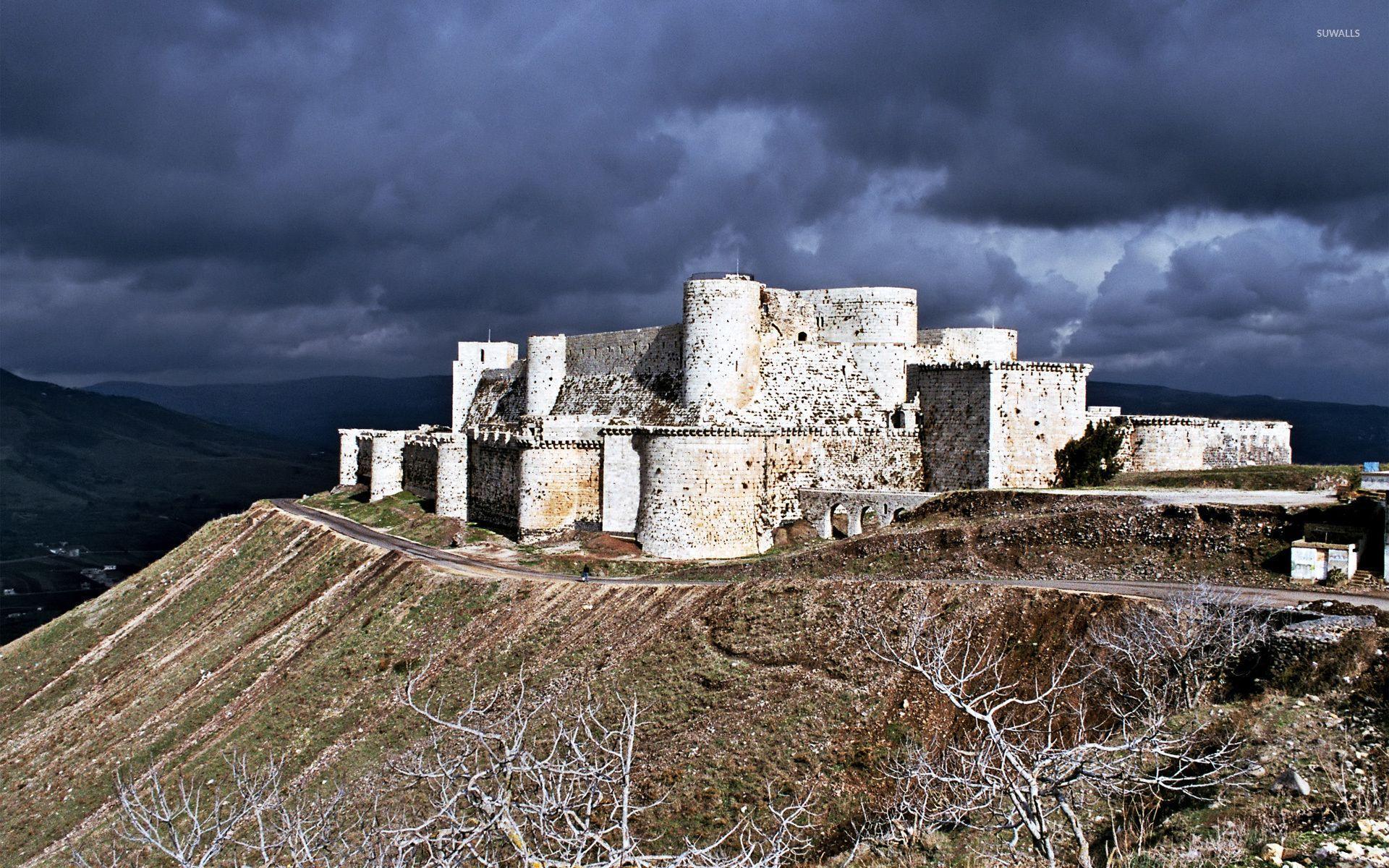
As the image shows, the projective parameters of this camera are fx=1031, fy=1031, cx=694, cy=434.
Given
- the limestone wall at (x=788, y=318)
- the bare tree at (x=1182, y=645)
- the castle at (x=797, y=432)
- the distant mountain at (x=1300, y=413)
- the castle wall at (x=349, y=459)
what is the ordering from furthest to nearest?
the distant mountain at (x=1300, y=413)
the castle wall at (x=349, y=459)
the limestone wall at (x=788, y=318)
the castle at (x=797, y=432)
the bare tree at (x=1182, y=645)

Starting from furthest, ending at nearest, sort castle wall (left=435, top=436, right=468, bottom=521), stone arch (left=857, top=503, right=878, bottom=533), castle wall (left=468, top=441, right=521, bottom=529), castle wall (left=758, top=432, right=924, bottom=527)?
castle wall (left=435, top=436, right=468, bottom=521) < castle wall (left=468, top=441, right=521, bottom=529) < castle wall (left=758, top=432, right=924, bottom=527) < stone arch (left=857, top=503, right=878, bottom=533)

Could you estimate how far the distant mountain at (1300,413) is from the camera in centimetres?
11881

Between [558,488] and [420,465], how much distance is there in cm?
1929

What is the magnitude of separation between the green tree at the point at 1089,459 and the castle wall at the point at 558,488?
61.2ft

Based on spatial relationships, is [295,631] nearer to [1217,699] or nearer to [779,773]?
[779,773]

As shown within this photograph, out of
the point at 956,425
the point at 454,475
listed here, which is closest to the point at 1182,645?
the point at 956,425

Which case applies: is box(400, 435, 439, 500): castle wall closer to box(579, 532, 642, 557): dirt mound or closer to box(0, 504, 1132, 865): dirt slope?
box(0, 504, 1132, 865): dirt slope

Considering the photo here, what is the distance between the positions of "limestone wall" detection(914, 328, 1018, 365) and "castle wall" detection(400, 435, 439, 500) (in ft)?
85.2

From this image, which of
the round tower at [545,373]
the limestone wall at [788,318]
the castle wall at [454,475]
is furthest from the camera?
the round tower at [545,373]

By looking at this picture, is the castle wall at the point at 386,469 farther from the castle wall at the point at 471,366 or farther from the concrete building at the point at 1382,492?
the concrete building at the point at 1382,492

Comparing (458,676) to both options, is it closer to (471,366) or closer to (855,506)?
(855,506)

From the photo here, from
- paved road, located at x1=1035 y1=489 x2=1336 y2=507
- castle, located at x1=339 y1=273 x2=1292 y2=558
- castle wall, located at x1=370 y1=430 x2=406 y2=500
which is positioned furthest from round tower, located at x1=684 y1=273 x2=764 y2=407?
castle wall, located at x1=370 y1=430 x2=406 y2=500

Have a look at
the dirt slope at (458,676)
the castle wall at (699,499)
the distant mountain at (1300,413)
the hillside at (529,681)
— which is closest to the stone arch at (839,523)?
the castle wall at (699,499)

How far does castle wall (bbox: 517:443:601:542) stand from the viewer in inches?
1703
